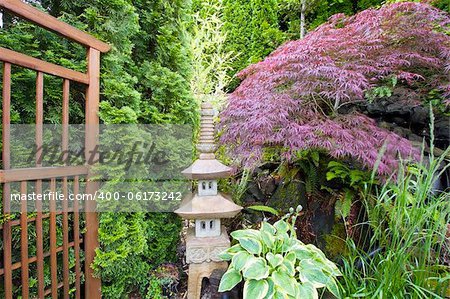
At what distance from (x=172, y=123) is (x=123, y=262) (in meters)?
1.04

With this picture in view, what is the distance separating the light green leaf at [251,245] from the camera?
1.46 metres

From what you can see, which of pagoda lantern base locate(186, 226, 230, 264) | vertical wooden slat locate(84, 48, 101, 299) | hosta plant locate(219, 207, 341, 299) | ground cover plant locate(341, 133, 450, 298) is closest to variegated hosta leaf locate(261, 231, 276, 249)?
hosta plant locate(219, 207, 341, 299)

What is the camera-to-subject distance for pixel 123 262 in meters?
1.76

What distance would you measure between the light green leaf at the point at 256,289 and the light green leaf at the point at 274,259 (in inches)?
3.9

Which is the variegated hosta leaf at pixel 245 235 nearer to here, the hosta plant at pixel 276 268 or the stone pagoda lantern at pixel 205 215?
the hosta plant at pixel 276 268

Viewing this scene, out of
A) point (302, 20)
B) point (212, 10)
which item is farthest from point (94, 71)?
point (212, 10)

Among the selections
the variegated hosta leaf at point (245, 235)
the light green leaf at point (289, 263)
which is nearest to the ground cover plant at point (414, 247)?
the light green leaf at point (289, 263)

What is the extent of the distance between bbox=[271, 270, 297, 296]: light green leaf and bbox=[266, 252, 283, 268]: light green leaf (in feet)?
0.12

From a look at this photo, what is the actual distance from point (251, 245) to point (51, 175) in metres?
1.15

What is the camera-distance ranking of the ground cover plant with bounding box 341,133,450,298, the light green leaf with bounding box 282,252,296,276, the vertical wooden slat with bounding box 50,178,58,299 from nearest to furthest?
1. the ground cover plant with bounding box 341,133,450,298
2. the light green leaf with bounding box 282,252,296,276
3. the vertical wooden slat with bounding box 50,178,58,299

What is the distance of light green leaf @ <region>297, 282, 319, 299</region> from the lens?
1277 mm

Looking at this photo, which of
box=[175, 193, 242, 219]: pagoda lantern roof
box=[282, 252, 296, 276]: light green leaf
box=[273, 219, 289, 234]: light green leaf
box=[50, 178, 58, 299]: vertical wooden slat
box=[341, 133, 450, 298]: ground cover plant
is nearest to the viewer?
box=[341, 133, 450, 298]: ground cover plant

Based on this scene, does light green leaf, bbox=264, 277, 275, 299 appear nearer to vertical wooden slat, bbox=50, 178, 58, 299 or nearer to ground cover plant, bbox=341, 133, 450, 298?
ground cover plant, bbox=341, 133, 450, 298

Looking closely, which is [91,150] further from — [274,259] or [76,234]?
[274,259]
